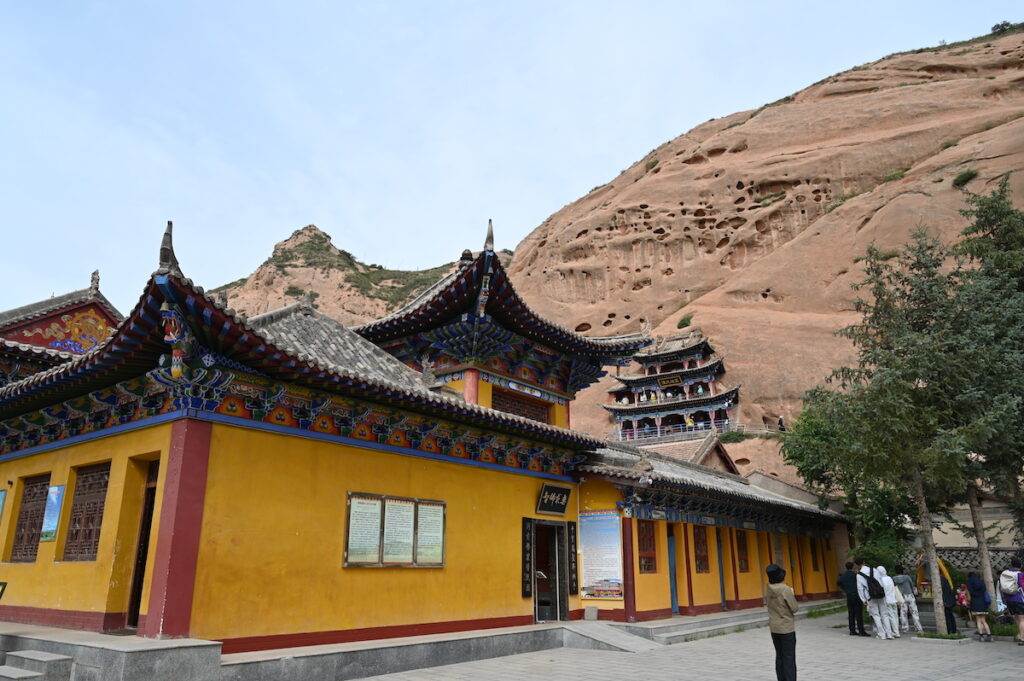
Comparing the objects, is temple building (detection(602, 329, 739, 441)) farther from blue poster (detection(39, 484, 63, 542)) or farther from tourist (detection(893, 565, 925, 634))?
blue poster (detection(39, 484, 63, 542))

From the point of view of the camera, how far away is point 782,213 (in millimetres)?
58062

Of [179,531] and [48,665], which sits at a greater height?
[179,531]

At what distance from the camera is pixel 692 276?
5912cm

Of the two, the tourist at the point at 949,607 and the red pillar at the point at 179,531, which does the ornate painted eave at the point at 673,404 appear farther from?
the red pillar at the point at 179,531

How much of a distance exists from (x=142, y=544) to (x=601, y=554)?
311 inches

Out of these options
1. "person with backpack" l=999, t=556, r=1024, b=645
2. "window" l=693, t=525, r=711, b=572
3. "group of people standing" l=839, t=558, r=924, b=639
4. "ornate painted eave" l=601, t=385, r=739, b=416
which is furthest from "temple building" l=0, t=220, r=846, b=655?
"ornate painted eave" l=601, t=385, r=739, b=416

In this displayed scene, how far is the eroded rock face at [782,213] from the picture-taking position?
46.9m

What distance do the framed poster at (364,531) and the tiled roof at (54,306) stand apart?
6.31m

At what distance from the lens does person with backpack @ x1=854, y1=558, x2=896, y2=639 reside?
12359 mm

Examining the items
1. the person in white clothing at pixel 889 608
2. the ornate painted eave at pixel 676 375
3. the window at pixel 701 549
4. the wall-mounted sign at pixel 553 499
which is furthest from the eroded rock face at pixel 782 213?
the wall-mounted sign at pixel 553 499

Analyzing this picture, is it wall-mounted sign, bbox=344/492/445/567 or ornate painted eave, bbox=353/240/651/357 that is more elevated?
ornate painted eave, bbox=353/240/651/357

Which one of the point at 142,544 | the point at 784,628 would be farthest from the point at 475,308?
the point at 784,628

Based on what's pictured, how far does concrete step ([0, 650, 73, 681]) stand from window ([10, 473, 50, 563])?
323 cm

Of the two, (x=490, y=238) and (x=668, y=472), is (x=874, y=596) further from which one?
(x=490, y=238)
